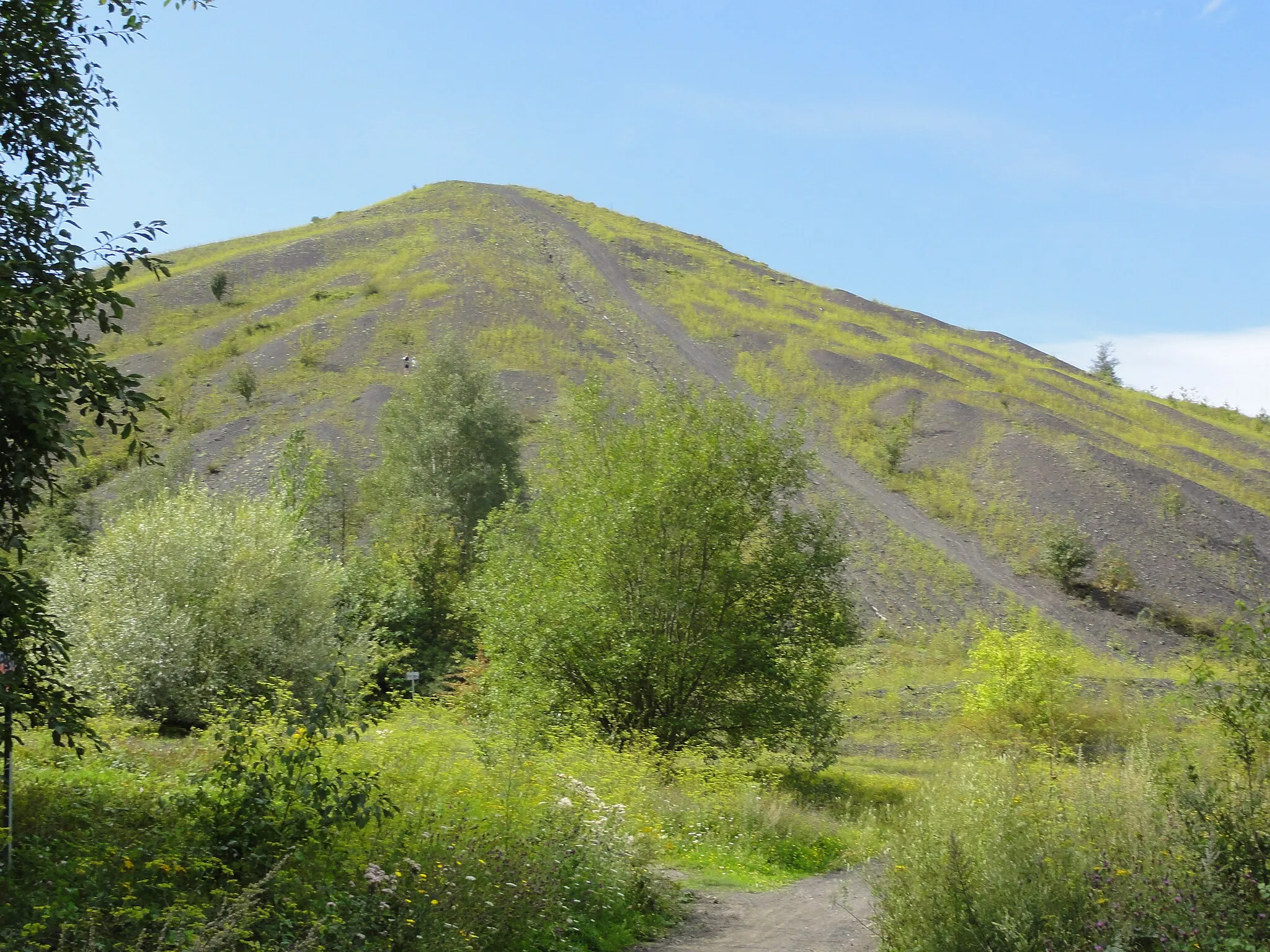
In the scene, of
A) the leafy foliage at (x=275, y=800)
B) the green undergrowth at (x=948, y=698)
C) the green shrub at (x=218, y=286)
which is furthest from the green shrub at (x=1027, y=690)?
the green shrub at (x=218, y=286)

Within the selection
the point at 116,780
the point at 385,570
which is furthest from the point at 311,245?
the point at 116,780

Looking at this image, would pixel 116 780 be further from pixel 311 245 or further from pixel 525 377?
pixel 311 245

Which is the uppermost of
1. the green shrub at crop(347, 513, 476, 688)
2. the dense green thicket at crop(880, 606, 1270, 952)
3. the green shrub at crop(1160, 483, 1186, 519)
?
the green shrub at crop(1160, 483, 1186, 519)

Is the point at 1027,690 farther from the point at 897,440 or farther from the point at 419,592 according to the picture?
the point at 897,440

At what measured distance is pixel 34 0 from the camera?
23.1 ft

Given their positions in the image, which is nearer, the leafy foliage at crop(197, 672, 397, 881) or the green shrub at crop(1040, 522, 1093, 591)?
the leafy foliage at crop(197, 672, 397, 881)

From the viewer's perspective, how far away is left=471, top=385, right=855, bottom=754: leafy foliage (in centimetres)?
1711

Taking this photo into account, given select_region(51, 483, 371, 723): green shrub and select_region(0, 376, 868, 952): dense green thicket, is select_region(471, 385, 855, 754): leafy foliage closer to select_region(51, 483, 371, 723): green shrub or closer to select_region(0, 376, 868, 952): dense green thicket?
select_region(0, 376, 868, 952): dense green thicket

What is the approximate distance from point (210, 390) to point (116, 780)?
48722 millimetres

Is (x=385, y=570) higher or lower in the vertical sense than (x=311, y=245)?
lower

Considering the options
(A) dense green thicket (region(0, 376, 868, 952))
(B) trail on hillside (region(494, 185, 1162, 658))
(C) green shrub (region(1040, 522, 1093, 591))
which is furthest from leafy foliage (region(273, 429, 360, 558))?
(C) green shrub (region(1040, 522, 1093, 591))

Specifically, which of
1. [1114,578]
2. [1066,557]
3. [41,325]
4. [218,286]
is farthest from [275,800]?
[218,286]

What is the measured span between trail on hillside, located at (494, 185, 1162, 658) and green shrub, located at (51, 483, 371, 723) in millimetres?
9665

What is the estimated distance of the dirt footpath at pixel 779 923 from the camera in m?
8.16
